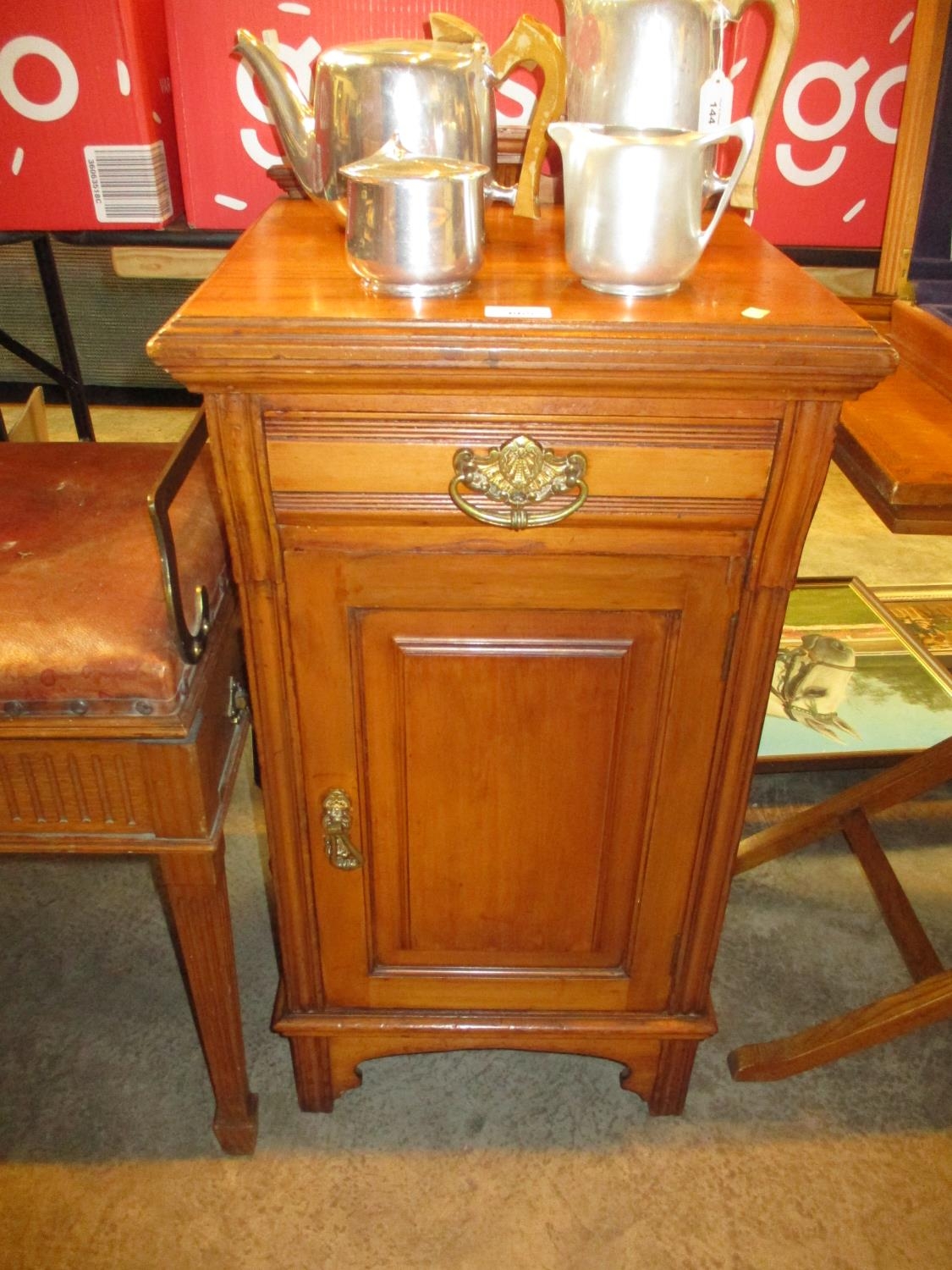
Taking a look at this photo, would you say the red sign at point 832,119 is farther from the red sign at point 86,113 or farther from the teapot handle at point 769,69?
the red sign at point 86,113

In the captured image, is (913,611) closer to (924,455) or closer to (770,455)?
(924,455)

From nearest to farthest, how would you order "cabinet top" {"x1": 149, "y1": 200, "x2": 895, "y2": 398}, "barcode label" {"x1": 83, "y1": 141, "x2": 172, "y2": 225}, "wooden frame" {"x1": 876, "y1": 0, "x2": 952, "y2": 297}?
"cabinet top" {"x1": 149, "y1": 200, "x2": 895, "y2": 398}
"wooden frame" {"x1": 876, "y1": 0, "x2": 952, "y2": 297}
"barcode label" {"x1": 83, "y1": 141, "x2": 172, "y2": 225}

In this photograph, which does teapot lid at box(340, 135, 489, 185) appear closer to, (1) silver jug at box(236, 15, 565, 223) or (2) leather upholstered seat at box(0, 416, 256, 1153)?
(1) silver jug at box(236, 15, 565, 223)

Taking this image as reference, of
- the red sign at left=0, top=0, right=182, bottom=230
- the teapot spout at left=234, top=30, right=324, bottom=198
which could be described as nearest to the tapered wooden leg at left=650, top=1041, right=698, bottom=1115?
the teapot spout at left=234, top=30, right=324, bottom=198

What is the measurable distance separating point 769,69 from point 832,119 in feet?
2.28

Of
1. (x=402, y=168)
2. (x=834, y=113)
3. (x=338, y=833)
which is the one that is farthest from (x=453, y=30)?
(x=338, y=833)

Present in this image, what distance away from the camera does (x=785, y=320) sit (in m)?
0.76

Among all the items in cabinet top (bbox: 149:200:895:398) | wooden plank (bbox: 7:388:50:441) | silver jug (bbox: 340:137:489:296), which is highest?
silver jug (bbox: 340:137:489:296)

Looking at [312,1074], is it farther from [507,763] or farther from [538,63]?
[538,63]

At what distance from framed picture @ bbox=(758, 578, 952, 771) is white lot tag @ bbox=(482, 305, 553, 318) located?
887 mm

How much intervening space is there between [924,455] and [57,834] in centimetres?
90

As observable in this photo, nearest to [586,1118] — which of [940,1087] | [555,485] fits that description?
[940,1087]

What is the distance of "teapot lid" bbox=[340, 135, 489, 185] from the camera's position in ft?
2.47

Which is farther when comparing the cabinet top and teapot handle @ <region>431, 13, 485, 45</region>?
teapot handle @ <region>431, 13, 485, 45</region>
